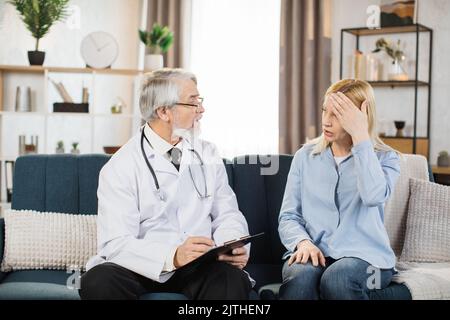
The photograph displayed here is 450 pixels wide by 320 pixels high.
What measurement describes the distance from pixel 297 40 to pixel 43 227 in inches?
114

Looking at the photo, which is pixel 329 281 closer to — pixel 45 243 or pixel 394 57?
pixel 45 243

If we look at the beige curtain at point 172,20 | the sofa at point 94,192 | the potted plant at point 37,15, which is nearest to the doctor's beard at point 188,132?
the sofa at point 94,192

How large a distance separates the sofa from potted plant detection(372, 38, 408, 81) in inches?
67.6

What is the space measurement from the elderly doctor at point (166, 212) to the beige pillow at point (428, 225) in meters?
0.72

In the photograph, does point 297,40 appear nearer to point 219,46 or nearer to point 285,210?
point 219,46

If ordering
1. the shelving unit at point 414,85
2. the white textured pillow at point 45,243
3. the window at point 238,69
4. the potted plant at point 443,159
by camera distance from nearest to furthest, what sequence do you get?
the white textured pillow at point 45,243
the potted plant at point 443,159
the shelving unit at point 414,85
the window at point 238,69

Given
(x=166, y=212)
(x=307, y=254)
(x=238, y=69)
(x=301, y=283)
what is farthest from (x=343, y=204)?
(x=238, y=69)

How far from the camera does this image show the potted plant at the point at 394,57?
4.55 meters

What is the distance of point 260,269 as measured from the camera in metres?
2.70

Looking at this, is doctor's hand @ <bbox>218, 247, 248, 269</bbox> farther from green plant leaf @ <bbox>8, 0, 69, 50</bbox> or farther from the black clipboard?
green plant leaf @ <bbox>8, 0, 69, 50</bbox>

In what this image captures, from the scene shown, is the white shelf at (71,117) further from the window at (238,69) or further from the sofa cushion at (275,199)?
the sofa cushion at (275,199)

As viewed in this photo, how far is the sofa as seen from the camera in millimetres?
2732

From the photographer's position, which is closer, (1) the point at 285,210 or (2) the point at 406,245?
(1) the point at 285,210

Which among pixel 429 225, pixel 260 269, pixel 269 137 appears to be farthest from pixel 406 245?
pixel 269 137
